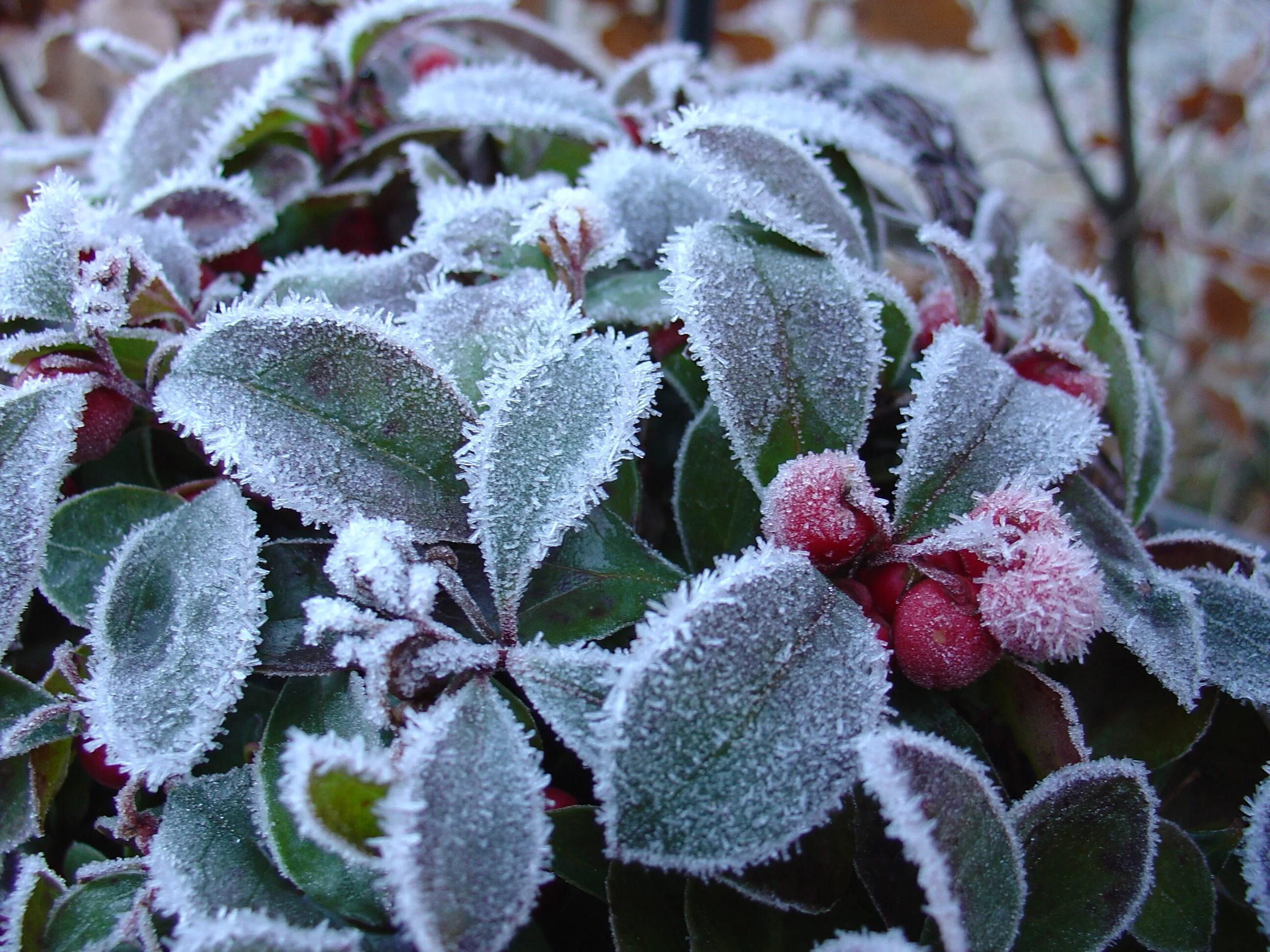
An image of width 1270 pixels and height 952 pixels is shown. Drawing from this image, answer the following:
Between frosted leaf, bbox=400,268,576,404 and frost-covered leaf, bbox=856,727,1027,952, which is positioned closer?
frost-covered leaf, bbox=856,727,1027,952

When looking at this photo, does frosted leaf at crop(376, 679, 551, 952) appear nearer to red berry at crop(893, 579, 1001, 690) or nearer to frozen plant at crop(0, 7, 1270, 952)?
frozen plant at crop(0, 7, 1270, 952)

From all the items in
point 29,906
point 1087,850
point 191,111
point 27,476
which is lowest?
point 29,906

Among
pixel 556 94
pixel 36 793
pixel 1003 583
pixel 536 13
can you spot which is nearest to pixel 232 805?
pixel 36 793

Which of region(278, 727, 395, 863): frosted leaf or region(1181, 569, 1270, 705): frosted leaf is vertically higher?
region(278, 727, 395, 863): frosted leaf

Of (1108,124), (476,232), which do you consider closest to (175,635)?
(476,232)

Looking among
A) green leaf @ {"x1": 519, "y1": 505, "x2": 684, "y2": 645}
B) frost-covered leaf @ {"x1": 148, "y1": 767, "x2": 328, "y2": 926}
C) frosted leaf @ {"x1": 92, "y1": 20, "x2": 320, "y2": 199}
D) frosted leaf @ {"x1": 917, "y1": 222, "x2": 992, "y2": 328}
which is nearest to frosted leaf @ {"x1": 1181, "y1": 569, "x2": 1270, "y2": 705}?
frosted leaf @ {"x1": 917, "y1": 222, "x2": 992, "y2": 328}

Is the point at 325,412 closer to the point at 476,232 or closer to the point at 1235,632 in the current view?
the point at 476,232

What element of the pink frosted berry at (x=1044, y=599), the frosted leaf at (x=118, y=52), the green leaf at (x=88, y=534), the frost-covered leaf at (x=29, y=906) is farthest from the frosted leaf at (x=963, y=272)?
the frosted leaf at (x=118, y=52)
